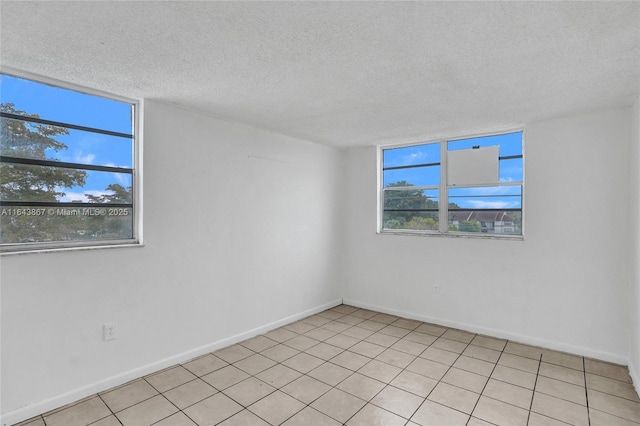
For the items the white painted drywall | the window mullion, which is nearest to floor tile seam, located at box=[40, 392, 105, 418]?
the window mullion

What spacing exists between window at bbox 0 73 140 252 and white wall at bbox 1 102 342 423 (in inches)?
5.8

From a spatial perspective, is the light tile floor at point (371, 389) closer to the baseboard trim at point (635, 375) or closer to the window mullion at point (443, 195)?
the baseboard trim at point (635, 375)

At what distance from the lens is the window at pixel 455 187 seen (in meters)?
3.68

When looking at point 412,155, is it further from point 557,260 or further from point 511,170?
point 557,260

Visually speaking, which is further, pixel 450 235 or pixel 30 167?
pixel 450 235

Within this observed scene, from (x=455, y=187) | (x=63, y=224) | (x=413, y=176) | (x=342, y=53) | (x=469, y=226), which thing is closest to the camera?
(x=342, y=53)

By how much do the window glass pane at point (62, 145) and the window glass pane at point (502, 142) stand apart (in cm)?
358

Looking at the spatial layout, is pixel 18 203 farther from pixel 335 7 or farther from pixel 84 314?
pixel 335 7

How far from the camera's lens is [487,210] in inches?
151

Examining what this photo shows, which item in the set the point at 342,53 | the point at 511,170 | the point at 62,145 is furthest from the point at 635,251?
the point at 62,145

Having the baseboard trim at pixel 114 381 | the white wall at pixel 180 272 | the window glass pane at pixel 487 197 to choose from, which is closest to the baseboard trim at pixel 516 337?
the white wall at pixel 180 272

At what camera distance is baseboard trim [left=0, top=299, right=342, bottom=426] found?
216cm

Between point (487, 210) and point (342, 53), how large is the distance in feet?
9.06

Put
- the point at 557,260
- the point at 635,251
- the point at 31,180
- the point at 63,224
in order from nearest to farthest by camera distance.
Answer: the point at 31,180 < the point at 63,224 < the point at 635,251 < the point at 557,260
